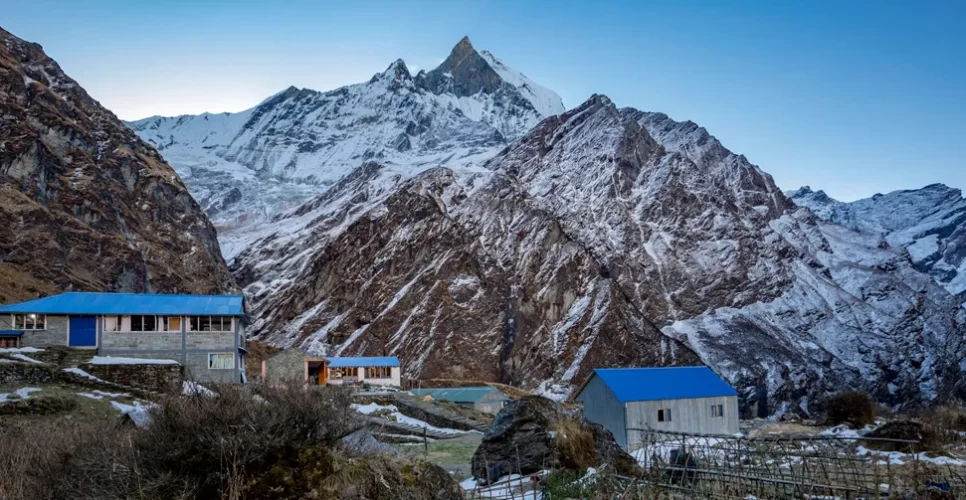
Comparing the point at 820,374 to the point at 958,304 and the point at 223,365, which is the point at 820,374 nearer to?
the point at 958,304

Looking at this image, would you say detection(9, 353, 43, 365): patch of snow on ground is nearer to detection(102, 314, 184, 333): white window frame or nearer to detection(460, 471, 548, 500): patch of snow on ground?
detection(102, 314, 184, 333): white window frame

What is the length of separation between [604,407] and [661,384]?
12.6 feet

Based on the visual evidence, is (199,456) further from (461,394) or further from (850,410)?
(461,394)

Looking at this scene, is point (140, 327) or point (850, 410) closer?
point (140, 327)

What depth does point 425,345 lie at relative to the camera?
103 meters

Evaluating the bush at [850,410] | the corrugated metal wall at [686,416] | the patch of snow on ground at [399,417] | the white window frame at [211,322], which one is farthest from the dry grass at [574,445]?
the bush at [850,410]

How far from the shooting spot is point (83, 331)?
4006cm

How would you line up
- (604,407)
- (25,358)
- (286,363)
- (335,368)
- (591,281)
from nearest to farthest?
(25,358) < (604,407) < (286,363) < (335,368) < (591,281)

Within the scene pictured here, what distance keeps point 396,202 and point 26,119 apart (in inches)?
2110

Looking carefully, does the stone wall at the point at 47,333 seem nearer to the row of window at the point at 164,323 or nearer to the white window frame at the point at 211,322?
the row of window at the point at 164,323

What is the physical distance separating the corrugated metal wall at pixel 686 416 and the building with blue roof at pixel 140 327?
Result: 22758 millimetres

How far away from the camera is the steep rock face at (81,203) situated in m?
76.8

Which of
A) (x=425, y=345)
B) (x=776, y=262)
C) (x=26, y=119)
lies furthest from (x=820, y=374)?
(x=26, y=119)

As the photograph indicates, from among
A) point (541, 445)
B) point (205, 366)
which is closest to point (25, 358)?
point (205, 366)
